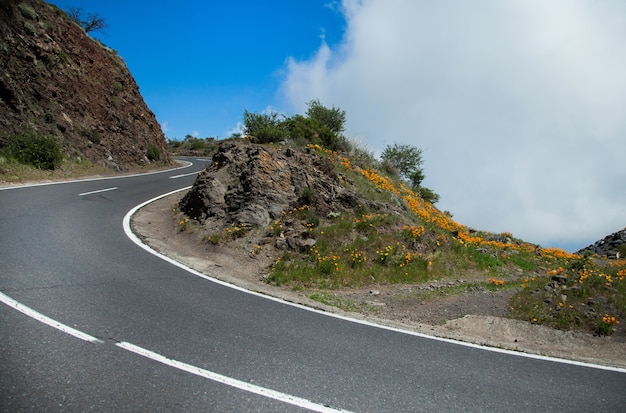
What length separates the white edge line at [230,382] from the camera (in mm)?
3797

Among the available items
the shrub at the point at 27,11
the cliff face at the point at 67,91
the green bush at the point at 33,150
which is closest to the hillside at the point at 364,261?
the green bush at the point at 33,150

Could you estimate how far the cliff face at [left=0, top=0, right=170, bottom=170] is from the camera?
20.0 m

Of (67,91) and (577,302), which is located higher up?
(67,91)

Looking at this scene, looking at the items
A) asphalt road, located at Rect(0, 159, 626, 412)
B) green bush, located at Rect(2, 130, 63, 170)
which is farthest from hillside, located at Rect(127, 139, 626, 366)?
green bush, located at Rect(2, 130, 63, 170)

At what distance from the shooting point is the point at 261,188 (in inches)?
481

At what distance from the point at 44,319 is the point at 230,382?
276cm

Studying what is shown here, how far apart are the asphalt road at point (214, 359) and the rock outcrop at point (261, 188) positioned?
175 inches

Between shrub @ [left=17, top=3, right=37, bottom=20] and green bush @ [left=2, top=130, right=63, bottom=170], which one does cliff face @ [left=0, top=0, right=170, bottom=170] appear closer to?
shrub @ [left=17, top=3, right=37, bottom=20]

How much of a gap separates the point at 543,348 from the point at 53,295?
25.2ft

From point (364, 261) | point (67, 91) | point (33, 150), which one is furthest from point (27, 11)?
point (364, 261)

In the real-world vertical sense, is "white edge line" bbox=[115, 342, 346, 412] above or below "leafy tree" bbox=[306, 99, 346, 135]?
below

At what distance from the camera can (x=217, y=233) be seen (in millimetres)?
11047

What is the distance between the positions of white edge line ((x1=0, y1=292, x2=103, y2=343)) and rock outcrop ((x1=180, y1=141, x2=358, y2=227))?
6306mm

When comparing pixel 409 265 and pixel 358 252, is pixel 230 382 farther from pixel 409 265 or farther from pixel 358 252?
pixel 409 265
